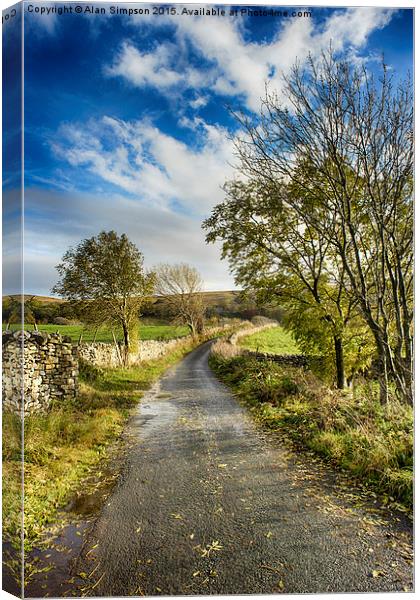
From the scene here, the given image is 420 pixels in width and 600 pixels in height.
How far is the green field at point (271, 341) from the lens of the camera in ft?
15.3

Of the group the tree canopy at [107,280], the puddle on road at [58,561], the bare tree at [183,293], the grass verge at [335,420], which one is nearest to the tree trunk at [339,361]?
the grass verge at [335,420]

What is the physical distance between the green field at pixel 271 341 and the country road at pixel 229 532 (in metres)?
1.37

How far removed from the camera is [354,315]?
15.7 ft

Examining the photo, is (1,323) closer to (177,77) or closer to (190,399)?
(190,399)

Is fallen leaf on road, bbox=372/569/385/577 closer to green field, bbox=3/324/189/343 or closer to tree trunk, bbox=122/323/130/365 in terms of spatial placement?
green field, bbox=3/324/189/343

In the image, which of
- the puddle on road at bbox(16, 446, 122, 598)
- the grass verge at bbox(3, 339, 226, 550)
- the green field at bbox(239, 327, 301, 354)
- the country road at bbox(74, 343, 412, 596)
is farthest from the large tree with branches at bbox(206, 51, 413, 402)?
the puddle on road at bbox(16, 446, 122, 598)

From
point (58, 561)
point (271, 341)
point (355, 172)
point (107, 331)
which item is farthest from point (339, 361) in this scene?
point (58, 561)

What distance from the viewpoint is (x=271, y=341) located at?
4.91 metres

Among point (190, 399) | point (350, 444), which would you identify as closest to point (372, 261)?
point (350, 444)

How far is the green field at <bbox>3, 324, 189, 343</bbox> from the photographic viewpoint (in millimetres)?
3598

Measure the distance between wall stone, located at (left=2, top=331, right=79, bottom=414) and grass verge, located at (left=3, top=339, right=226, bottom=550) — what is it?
0.43 ft

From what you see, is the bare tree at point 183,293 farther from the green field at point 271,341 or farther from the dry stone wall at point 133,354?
the green field at point 271,341

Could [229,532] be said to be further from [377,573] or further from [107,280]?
[107,280]

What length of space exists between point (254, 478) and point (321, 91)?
Result: 4.14m
